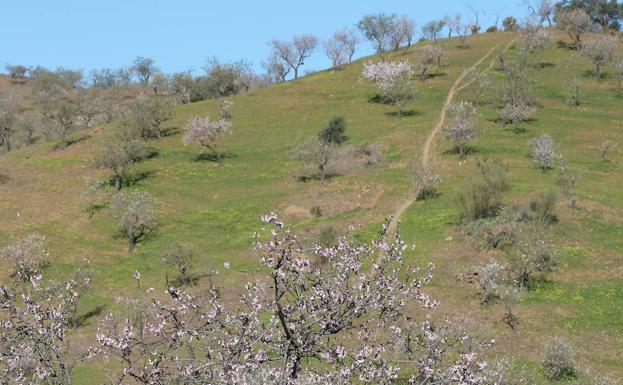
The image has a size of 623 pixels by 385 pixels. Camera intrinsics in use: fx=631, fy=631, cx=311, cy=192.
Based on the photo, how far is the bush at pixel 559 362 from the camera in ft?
96.8

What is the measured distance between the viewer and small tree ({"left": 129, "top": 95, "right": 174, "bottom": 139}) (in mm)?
82000

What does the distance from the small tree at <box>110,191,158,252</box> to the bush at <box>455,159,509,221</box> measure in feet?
89.0

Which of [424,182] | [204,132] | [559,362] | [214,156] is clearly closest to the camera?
[559,362]

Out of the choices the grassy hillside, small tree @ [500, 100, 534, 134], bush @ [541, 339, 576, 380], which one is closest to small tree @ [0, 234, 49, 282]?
the grassy hillside

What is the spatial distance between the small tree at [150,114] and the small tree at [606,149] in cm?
5376

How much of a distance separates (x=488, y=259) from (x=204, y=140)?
139ft

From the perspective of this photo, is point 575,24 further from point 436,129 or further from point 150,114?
point 150,114

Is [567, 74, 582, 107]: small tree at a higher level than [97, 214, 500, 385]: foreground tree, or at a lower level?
higher

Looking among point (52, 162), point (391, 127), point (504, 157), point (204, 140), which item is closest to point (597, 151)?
point (504, 157)

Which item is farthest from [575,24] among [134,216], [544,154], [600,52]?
[134,216]

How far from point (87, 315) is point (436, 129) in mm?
48919

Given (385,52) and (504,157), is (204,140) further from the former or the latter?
(385,52)

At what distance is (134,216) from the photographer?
55.2 m

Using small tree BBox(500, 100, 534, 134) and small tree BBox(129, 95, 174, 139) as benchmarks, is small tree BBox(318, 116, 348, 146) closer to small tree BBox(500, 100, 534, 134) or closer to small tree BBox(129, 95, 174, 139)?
small tree BBox(500, 100, 534, 134)
